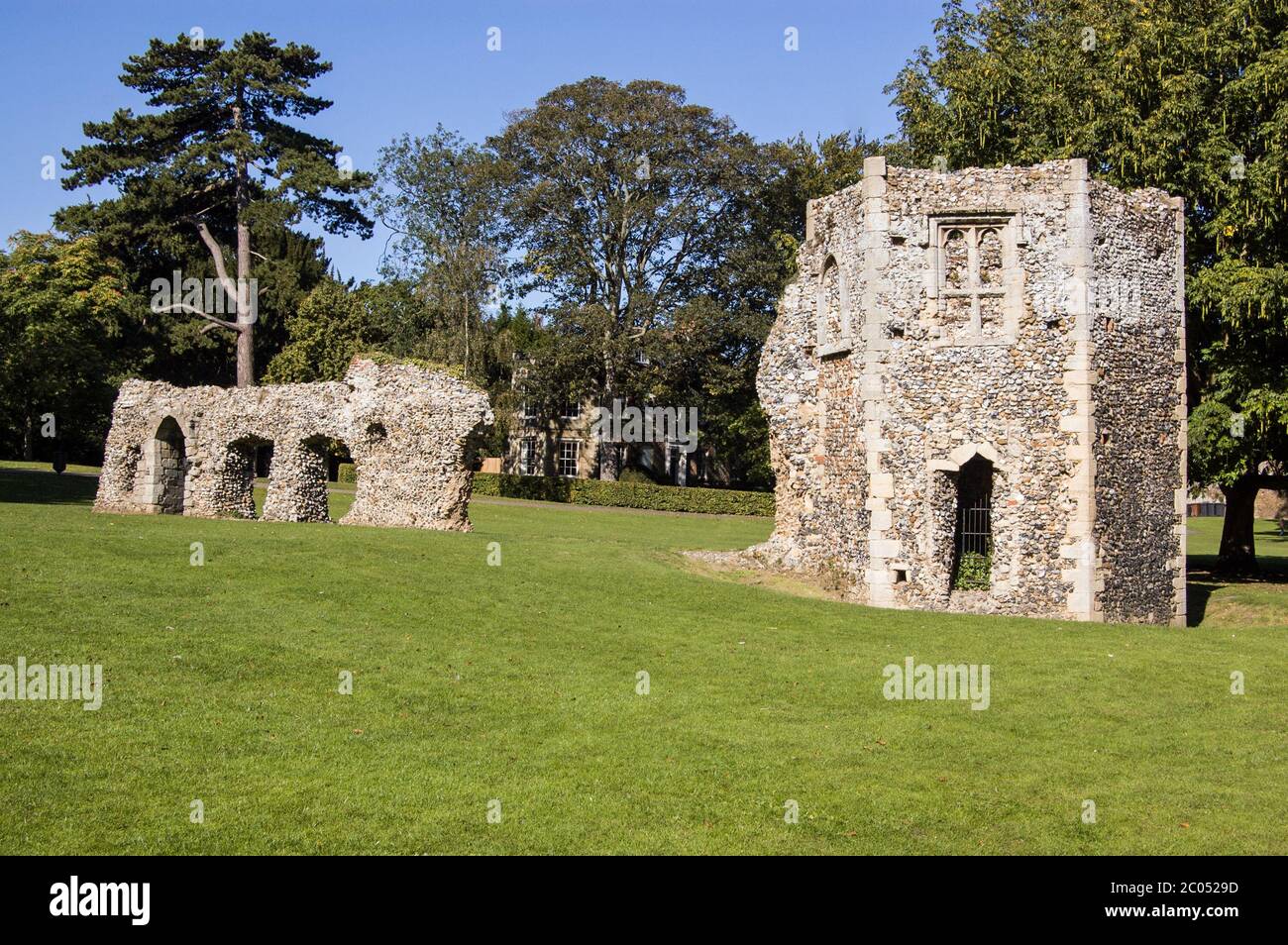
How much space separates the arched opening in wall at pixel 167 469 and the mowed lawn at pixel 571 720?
45.5 feet

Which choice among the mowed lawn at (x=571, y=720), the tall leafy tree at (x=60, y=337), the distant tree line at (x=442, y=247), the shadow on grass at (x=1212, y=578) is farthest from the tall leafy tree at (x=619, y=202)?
the mowed lawn at (x=571, y=720)

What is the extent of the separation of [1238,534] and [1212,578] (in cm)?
159

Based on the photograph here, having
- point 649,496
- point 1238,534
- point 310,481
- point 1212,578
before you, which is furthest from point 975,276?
point 649,496

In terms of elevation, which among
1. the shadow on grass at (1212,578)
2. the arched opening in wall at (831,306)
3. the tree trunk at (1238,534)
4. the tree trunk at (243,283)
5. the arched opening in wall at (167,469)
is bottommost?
the shadow on grass at (1212,578)

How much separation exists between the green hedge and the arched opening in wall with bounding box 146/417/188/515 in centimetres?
2204

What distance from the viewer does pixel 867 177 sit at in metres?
23.4

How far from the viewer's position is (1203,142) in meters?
27.8

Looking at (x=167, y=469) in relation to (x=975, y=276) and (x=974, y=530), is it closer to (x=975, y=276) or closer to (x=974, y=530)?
(x=974, y=530)

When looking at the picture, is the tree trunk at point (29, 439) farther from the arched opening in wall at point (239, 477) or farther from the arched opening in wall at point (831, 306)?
the arched opening in wall at point (831, 306)

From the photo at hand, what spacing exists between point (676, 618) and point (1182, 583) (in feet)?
37.8

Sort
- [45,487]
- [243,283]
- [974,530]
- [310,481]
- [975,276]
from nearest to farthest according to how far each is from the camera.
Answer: [975,276] → [974,530] → [310,481] → [45,487] → [243,283]

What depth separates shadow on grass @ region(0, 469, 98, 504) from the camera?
37.8 m

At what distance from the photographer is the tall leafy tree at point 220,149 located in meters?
50.1

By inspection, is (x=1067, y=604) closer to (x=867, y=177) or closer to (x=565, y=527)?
(x=867, y=177)
